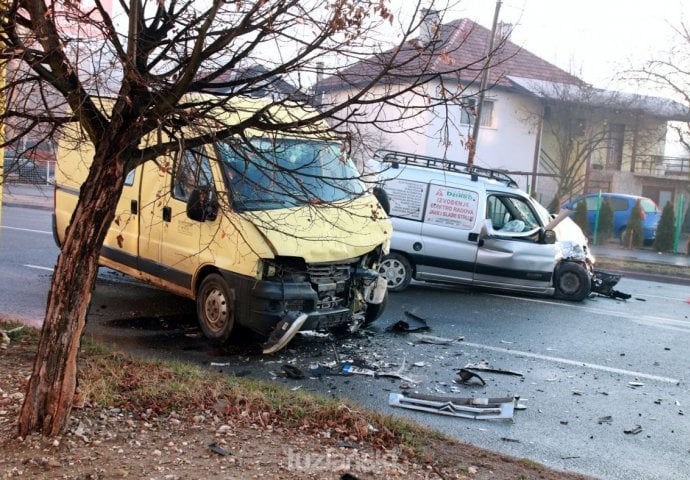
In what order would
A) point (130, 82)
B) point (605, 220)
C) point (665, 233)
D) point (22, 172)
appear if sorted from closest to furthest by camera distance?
1. point (130, 82)
2. point (22, 172)
3. point (665, 233)
4. point (605, 220)

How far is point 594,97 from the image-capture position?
31891 mm

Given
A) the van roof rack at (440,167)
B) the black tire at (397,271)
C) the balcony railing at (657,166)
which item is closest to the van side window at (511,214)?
the van roof rack at (440,167)

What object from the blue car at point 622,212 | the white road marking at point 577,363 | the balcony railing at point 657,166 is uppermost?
the balcony railing at point 657,166

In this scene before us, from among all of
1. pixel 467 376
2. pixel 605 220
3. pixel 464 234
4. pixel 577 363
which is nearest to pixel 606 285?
pixel 464 234

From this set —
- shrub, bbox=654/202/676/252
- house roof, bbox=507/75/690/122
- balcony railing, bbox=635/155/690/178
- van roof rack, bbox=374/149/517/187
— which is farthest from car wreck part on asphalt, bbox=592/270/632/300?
balcony railing, bbox=635/155/690/178

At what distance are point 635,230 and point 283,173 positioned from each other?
22619 mm

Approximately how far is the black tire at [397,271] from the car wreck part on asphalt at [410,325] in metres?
2.09

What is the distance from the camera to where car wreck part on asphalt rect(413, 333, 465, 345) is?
8391 mm

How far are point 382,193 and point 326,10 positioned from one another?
4.81 m

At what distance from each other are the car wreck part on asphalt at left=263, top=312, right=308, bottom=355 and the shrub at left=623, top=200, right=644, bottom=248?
2034 centimetres

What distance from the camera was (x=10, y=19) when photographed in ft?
12.4

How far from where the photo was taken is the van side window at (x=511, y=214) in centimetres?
1177

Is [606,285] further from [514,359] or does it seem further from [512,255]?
[514,359]

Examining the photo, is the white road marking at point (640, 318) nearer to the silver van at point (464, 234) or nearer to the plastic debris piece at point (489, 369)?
the silver van at point (464, 234)
